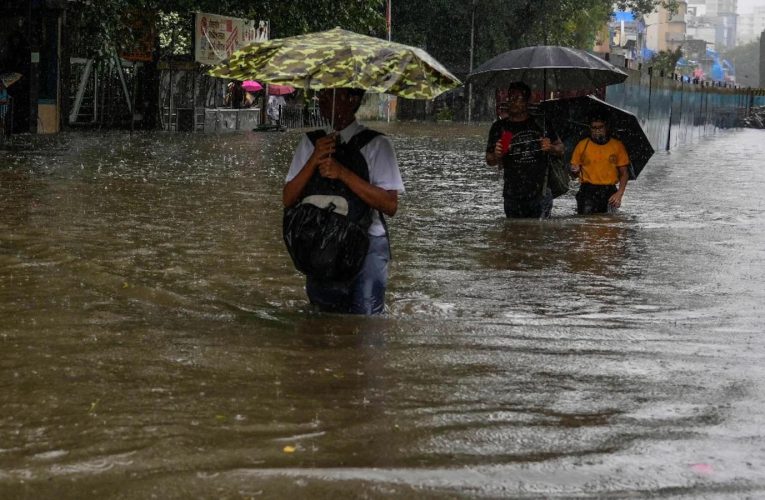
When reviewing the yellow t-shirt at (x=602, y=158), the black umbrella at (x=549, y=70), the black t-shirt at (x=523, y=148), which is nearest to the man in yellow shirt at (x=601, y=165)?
the yellow t-shirt at (x=602, y=158)

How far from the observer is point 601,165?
1271 cm

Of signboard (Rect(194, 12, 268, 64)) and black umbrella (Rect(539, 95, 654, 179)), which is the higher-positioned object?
signboard (Rect(194, 12, 268, 64))

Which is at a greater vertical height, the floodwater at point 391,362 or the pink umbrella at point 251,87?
the pink umbrella at point 251,87

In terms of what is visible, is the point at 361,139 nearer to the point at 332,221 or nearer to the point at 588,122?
the point at 332,221

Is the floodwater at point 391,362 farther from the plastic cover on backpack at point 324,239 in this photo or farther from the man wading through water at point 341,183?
the man wading through water at point 341,183

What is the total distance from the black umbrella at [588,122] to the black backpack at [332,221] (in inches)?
257

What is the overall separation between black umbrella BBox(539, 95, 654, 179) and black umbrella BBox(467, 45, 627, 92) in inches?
12.0

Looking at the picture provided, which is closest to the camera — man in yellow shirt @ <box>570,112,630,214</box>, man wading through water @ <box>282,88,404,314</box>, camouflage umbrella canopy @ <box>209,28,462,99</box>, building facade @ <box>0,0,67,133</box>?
camouflage umbrella canopy @ <box>209,28,462,99</box>

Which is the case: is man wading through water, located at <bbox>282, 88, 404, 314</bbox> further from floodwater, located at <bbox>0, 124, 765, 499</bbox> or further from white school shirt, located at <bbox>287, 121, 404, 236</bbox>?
floodwater, located at <bbox>0, 124, 765, 499</bbox>

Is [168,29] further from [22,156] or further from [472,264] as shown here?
[472,264]

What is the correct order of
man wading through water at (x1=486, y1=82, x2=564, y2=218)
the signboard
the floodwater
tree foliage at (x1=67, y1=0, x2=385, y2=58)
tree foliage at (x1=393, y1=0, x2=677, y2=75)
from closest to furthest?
the floodwater
man wading through water at (x1=486, y1=82, x2=564, y2=218)
tree foliage at (x1=67, y1=0, x2=385, y2=58)
the signboard
tree foliage at (x1=393, y1=0, x2=677, y2=75)

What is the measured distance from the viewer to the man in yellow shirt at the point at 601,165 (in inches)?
495

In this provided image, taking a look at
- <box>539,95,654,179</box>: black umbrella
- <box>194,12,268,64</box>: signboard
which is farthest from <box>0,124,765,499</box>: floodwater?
<box>194,12,268,64</box>: signboard

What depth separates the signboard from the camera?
32438 millimetres
